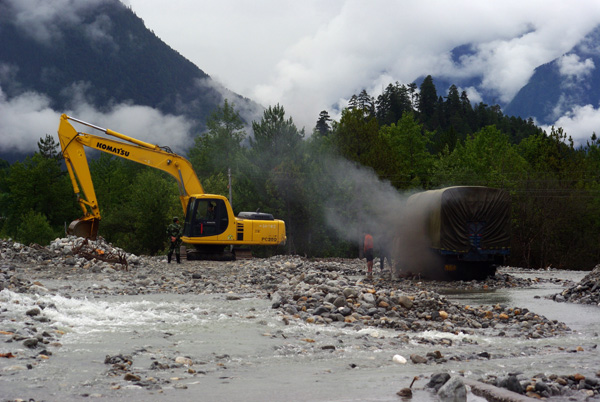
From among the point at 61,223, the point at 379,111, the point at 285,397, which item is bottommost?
the point at 285,397

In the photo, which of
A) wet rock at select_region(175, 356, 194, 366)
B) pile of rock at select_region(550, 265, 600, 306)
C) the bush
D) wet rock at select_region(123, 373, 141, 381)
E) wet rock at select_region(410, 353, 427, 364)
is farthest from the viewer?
the bush

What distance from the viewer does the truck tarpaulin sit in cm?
2534

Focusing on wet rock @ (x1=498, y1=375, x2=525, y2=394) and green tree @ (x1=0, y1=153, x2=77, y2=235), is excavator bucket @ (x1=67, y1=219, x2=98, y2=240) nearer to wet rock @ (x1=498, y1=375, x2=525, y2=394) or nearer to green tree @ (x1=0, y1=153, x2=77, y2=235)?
wet rock @ (x1=498, y1=375, x2=525, y2=394)

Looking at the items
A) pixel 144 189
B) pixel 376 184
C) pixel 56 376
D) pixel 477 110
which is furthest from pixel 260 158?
pixel 477 110

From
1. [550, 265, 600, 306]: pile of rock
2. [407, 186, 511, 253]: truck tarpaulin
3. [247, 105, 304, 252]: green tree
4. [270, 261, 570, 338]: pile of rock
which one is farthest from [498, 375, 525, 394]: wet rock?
[247, 105, 304, 252]: green tree

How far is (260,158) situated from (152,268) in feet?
102

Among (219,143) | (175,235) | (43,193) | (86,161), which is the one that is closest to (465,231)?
(175,235)

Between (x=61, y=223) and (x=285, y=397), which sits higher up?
(x=61, y=223)

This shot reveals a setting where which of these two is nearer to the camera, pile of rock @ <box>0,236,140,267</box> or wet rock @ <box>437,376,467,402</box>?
wet rock @ <box>437,376,467,402</box>

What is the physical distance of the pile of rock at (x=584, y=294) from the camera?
19375 millimetres

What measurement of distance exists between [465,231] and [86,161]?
59.3ft

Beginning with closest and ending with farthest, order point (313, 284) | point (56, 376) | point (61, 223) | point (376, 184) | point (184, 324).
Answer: point (56, 376), point (184, 324), point (313, 284), point (376, 184), point (61, 223)

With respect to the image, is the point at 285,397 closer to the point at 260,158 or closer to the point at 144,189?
the point at 260,158

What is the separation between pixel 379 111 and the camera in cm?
13475
